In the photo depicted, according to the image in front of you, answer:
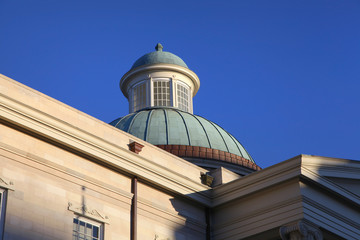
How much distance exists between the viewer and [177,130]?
130 ft

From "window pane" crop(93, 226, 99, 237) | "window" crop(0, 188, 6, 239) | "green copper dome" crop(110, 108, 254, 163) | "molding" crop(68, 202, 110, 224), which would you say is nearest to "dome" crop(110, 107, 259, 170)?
"green copper dome" crop(110, 108, 254, 163)

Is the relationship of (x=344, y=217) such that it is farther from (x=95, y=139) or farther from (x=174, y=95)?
(x=174, y=95)

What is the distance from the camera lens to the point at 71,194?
81.2ft

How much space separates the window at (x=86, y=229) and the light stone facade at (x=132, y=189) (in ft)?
0.46

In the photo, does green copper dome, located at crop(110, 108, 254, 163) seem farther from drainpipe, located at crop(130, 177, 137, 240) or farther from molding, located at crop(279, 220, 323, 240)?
molding, located at crop(279, 220, 323, 240)

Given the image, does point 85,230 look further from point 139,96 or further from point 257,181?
point 139,96

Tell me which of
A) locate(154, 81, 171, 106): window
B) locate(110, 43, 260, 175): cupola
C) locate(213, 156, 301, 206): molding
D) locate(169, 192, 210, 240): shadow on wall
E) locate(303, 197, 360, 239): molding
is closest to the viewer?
locate(303, 197, 360, 239): molding

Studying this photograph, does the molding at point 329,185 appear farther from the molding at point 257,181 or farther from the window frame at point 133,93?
the window frame at point 133,93

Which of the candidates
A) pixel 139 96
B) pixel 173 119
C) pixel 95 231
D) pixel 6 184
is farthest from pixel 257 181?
pixel 139 96

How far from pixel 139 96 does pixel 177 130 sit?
18.2ft

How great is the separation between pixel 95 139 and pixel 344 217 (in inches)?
370

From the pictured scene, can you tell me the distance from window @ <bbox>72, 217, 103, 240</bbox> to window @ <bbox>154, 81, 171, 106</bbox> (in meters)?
18.7

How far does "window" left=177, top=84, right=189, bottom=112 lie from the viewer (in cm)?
4394

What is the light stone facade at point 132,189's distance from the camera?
23.7m
